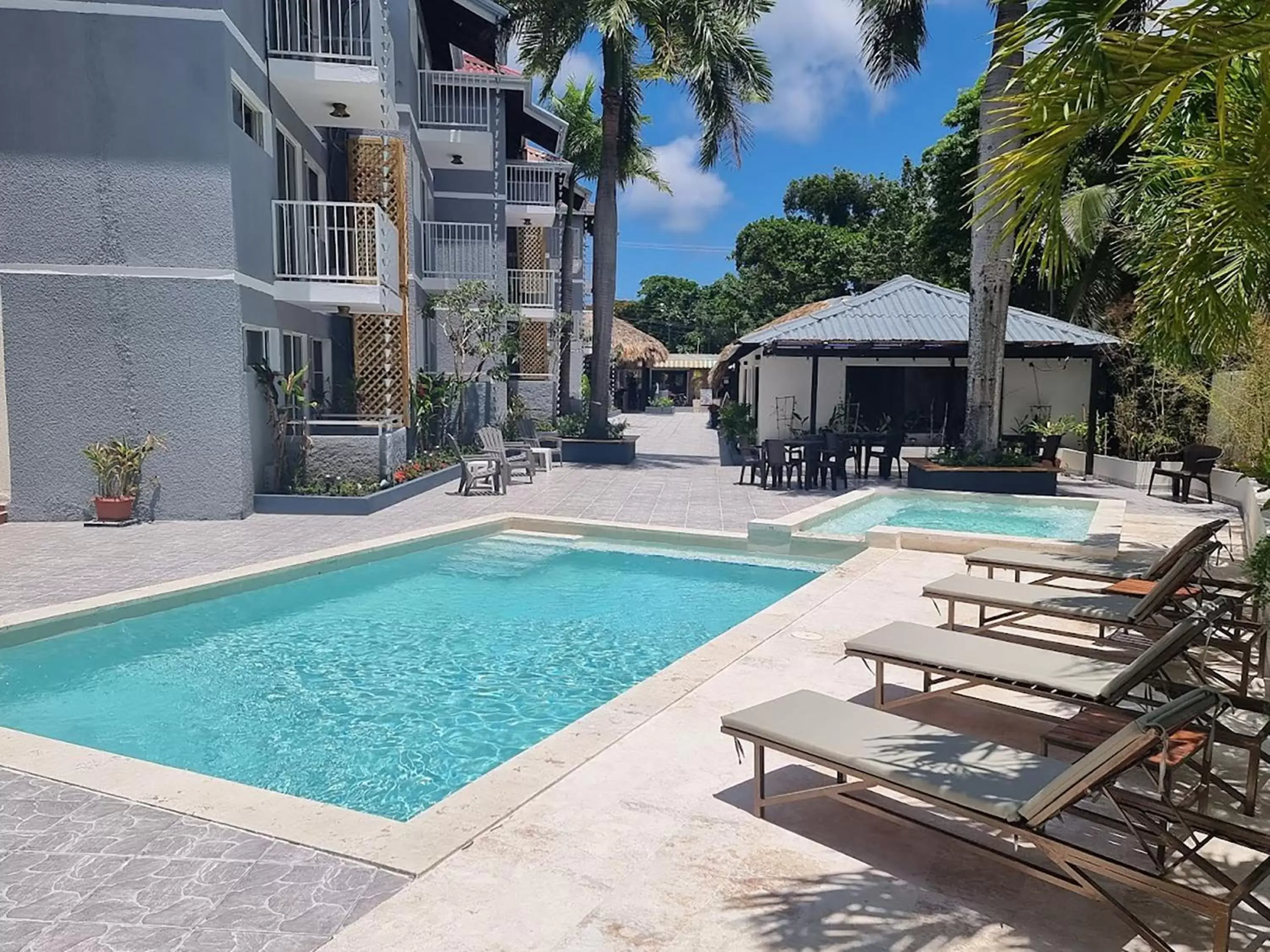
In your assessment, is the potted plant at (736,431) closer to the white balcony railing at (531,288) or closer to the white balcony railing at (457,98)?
the white balcony railing at (531,288)

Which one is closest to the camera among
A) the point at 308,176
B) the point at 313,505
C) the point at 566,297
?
the point at 313,505

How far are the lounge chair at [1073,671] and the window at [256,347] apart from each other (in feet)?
32.9

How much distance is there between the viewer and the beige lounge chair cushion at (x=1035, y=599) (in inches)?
223

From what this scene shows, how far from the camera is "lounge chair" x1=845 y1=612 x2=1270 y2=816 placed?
12.5 ft

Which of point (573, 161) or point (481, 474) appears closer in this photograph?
point (481, 474)

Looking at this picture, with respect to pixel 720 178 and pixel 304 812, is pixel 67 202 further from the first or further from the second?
pixel 720 178

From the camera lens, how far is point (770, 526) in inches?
424

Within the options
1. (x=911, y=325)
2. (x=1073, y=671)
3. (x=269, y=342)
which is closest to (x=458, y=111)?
(x=269, y=342)

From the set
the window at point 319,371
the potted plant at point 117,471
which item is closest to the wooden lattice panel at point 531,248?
the window at point 319,371

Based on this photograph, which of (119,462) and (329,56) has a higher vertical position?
(329,56)

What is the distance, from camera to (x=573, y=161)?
108 ft

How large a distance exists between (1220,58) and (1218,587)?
12.9ft

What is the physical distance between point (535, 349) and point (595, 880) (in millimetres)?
22648

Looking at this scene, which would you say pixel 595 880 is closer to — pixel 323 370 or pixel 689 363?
pixel 323 370
